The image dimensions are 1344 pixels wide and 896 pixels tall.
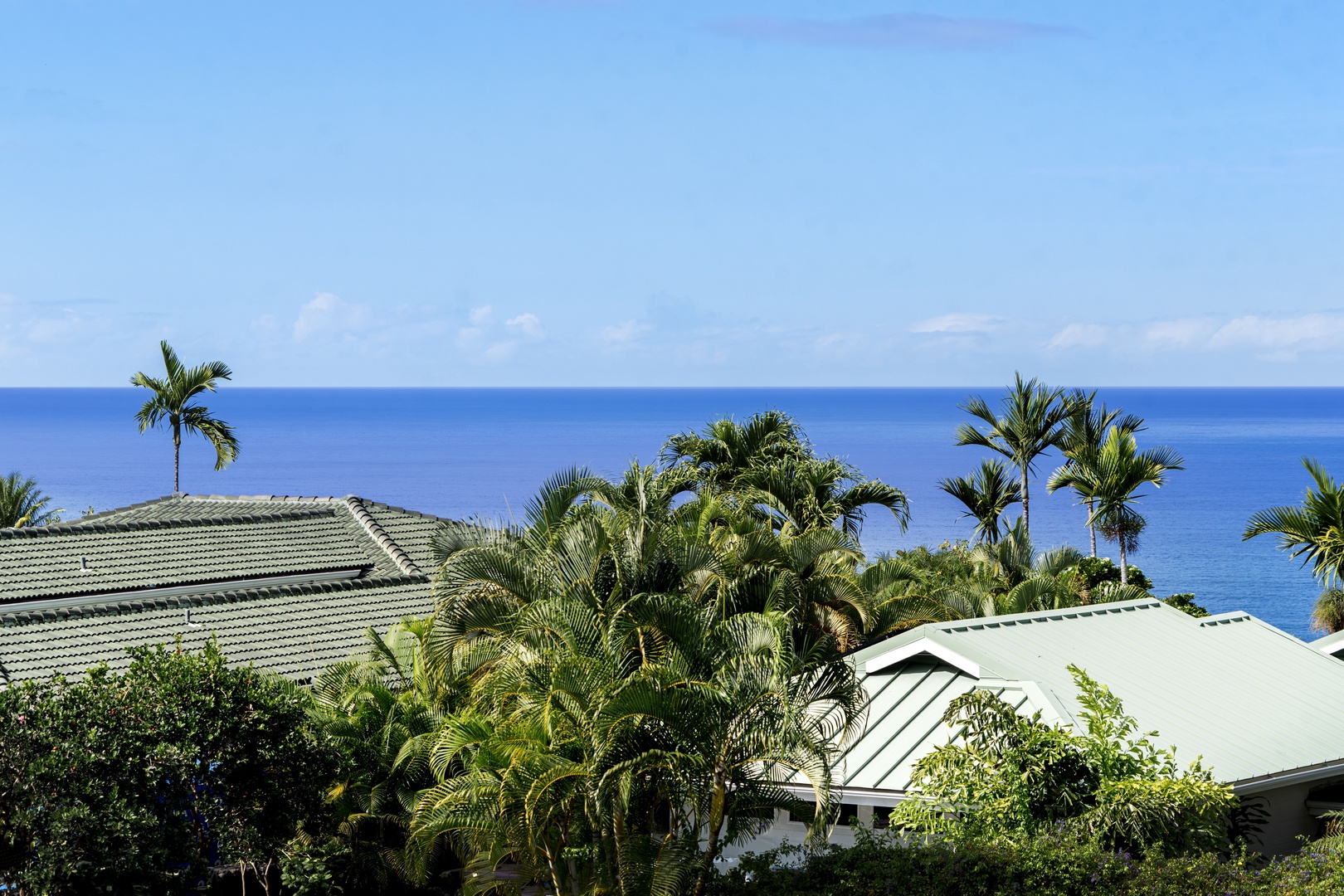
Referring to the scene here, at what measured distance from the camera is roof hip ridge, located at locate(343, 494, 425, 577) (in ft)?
80.3

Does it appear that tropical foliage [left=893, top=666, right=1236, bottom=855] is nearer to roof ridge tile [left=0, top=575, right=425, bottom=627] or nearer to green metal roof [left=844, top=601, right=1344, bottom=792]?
green metal roof [left=844, top=601, right=1344, bottom=792]

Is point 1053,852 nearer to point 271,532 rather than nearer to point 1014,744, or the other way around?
point 1014,744

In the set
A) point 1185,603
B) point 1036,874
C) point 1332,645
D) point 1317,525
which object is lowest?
point 1185,603

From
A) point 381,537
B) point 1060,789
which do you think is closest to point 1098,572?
point 381,537

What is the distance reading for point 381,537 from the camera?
26094 millimetres

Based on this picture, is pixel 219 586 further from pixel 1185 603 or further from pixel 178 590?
pixel 1185 603

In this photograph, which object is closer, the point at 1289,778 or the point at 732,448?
the point at 1289,778

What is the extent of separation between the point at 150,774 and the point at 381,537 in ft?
47.3

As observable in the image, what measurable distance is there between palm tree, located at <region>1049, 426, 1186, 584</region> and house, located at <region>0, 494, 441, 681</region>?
14255 millimetres

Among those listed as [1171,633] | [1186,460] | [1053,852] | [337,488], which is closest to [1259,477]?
[1186,460]

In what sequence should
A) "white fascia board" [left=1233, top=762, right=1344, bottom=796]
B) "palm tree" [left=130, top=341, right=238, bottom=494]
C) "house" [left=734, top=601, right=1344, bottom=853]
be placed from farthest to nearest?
"palm tree" [left=130, top=341, right=238, bottom=494]
"house" [left=734, top=601, right=1344, bottom=853]
"white fascia board" [left=1233, top=762, right=1344, bottom=796]

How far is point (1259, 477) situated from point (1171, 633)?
134 m

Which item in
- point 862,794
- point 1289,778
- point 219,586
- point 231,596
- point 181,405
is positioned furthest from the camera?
point 181,405

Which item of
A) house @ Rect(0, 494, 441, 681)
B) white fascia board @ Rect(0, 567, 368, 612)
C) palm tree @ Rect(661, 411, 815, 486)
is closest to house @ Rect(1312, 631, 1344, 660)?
palm tree @ Rect(661, 411, 815, 486)
